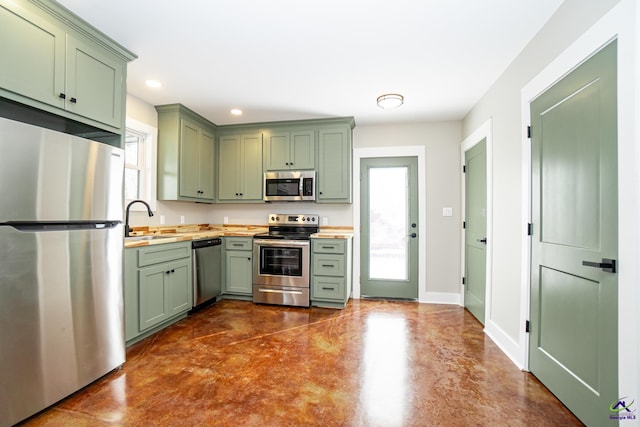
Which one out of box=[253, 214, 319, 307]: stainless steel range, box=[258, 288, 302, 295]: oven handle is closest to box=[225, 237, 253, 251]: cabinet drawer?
box=[253, 214, 319, 307]: stainless steel range

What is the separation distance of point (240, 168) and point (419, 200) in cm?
260

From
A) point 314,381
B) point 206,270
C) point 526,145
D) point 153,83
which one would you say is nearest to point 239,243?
point 206,270

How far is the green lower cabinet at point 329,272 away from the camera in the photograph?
3420mm

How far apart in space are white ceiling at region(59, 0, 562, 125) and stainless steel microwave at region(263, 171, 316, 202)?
3.11ft

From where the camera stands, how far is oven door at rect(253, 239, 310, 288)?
137 inches

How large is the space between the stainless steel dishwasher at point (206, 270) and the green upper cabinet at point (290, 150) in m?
1.33

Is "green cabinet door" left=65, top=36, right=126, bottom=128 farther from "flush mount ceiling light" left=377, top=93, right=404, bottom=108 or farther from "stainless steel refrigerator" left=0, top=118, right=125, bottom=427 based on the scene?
"flush mount ceiling light" left=377, top=93, right=404, bottom=108

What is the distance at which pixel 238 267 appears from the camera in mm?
3705

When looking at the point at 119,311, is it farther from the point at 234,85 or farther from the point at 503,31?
the point at 503,31

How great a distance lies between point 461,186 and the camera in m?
3.65

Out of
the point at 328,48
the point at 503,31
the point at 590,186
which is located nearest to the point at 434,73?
the point at 503,31

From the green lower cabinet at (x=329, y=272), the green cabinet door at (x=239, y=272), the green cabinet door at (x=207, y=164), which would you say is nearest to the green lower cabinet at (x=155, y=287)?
the green cabinet door at (x=239, y=272)

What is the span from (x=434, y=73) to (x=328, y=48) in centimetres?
106

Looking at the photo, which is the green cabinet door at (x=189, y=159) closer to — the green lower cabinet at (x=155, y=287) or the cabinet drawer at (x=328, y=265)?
the green lower cabinet at (x=155, y=287)
